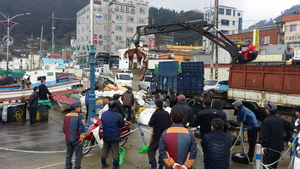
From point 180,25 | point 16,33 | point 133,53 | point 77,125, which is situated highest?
point 16,33

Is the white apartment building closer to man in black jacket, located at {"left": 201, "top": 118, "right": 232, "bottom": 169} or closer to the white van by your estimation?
the white van

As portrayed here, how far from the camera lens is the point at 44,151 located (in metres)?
7.69

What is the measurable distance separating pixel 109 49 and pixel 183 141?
66.2 metres

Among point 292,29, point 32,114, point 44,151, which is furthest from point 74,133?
point 292,29

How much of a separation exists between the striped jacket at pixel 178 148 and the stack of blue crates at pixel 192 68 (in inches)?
510

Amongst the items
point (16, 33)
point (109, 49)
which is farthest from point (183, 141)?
point (16, 33)

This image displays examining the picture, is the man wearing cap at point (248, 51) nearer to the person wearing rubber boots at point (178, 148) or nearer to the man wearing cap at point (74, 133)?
the man wearing cap at point (74, 133)

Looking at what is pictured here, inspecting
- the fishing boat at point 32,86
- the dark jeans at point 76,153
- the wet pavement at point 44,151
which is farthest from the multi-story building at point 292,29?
the dark jeans at point 76,153

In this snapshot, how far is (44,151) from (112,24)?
62.7 meters

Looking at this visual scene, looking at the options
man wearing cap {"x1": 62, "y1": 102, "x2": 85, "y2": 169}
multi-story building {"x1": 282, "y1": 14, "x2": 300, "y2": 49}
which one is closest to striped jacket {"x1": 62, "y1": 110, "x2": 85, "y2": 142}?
man wearing cap {"x1": 62, "y1": 102, "x2": 85, "y2": 169}

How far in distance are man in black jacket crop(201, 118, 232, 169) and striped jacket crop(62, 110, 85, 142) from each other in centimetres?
296

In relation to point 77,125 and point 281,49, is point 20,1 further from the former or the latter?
point 77,125

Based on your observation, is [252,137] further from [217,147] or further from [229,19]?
[229,19]

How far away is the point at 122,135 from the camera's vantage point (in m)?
7.24
